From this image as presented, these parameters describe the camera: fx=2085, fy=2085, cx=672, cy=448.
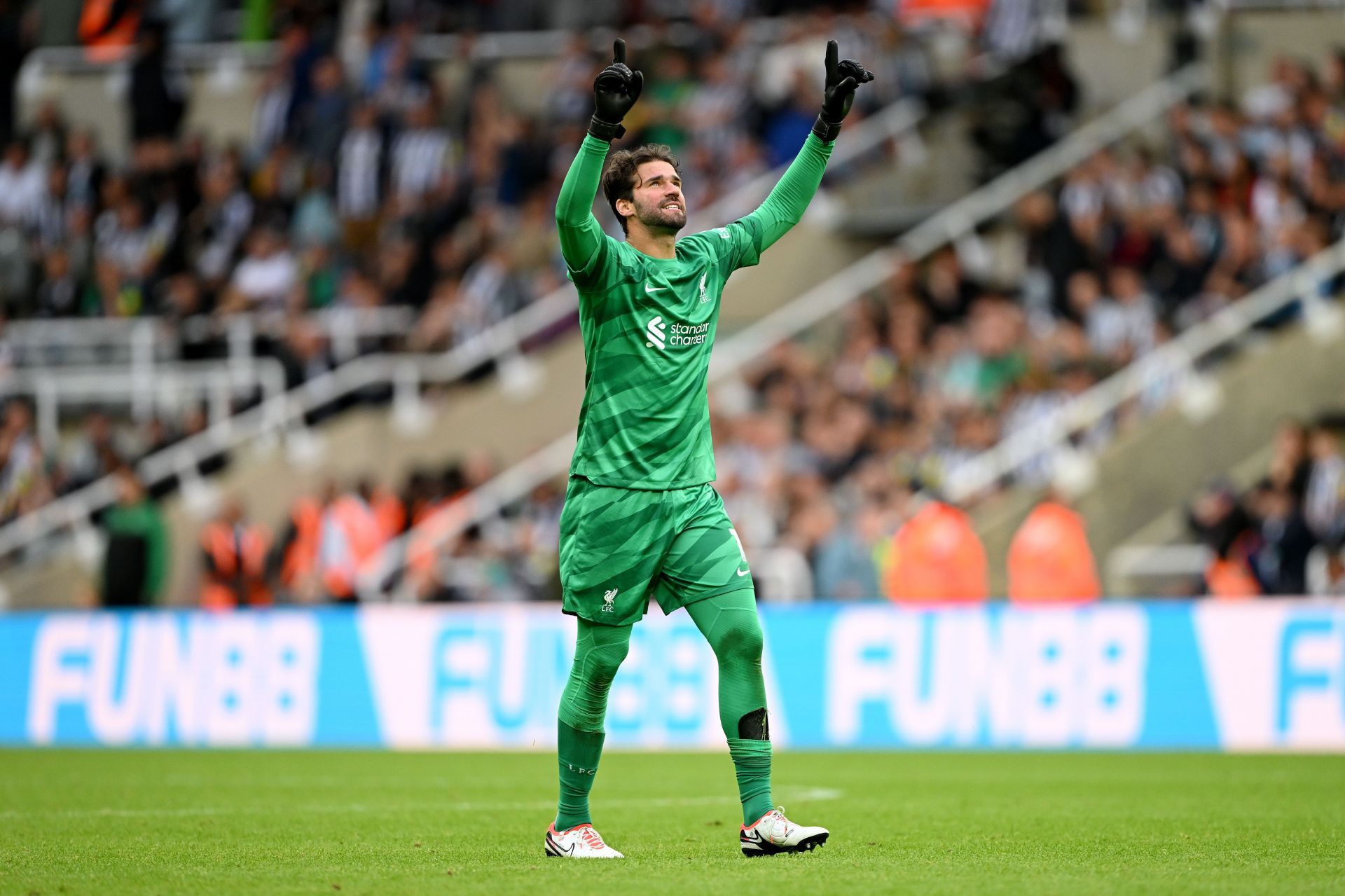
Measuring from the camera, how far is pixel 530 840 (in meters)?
8.03

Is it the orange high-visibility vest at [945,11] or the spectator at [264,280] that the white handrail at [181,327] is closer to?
the spectator at [264,280]

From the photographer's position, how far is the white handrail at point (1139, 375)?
58.6 feet

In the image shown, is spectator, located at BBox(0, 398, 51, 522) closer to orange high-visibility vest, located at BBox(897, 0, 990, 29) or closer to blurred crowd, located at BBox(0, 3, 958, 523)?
blurred crowd, located at BBox(0, 3, 958, 523)

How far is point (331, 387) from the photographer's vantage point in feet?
70.8

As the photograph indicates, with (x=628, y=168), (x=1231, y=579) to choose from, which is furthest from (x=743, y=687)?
(x=1231, y=579)

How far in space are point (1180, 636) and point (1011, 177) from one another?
7412mm

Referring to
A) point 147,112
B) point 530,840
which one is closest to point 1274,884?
point 530,840

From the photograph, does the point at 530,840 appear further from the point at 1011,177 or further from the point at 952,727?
the point at 1011,177

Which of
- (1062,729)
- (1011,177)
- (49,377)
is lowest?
(1062,729)

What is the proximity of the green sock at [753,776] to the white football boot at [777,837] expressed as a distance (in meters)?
0.03

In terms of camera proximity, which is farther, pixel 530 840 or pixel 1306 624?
pixel 1306 624

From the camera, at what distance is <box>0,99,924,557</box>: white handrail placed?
21.4 m

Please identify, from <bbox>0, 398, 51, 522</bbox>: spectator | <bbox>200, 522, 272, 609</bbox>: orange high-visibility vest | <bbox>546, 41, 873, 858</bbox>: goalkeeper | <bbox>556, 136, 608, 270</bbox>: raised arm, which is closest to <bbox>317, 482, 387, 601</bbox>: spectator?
<bbox>200, 522, 272, 609</bbox>: orange high-visibility vest

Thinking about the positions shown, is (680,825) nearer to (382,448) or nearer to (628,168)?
(628,168)
